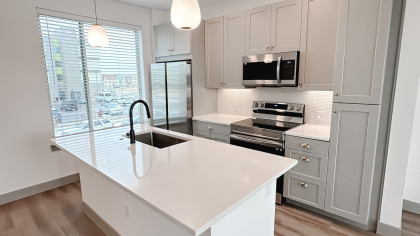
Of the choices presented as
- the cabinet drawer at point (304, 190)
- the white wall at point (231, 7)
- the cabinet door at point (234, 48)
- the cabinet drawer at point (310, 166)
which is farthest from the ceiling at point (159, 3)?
the cabinet drawer at point (304, 190)

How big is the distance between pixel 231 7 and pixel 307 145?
2366 millimetres

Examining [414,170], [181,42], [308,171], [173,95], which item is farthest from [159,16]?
[414,170]

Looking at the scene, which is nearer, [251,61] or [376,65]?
[376,65]

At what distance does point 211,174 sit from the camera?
139 centimetres

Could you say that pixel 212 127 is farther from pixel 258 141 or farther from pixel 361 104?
pixel 361 104

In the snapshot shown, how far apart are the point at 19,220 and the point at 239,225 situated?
2.60m

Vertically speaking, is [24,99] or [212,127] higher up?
[24,99]

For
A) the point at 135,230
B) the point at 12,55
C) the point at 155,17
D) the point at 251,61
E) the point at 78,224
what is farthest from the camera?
the point at 155,17

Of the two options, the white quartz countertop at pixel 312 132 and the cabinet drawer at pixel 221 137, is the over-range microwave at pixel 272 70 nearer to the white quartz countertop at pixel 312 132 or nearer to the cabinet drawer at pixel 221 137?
the white quartz countertop at pixel 312 132

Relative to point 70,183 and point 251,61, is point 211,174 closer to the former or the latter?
point 251,61

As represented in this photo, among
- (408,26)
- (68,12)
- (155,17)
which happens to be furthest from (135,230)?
(155,17)

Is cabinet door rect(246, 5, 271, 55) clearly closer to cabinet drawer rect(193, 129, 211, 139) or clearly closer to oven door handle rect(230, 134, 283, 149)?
oven door handle rect(230, 134, 283, 149)

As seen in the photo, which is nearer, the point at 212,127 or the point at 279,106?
the point at 279,106

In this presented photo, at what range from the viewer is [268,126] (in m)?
2.88
